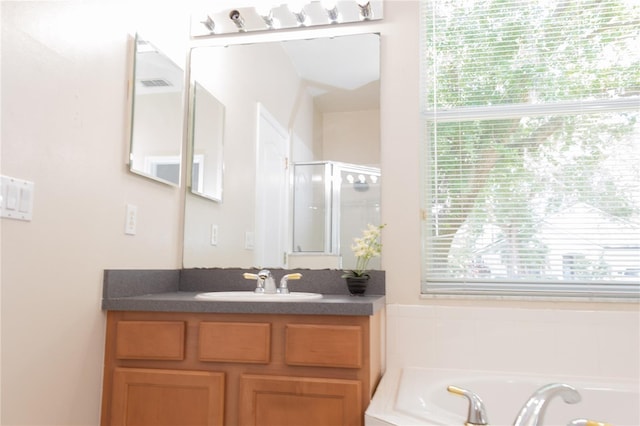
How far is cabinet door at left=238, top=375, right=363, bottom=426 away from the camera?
158 centimetres

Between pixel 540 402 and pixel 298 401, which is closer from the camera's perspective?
pixel 540 402

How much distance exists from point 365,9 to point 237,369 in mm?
1694

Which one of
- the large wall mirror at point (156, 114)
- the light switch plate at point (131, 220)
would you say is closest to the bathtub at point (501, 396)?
the light switch plate at point (131, 220)

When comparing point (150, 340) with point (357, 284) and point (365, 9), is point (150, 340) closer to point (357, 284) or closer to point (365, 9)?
point (357, 284)

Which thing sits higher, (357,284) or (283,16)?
(283,16)

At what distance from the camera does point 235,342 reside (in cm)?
169

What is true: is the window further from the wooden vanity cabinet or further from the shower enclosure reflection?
the wooden vanity cabinet

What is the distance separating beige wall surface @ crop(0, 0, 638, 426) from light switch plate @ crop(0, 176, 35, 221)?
0.07 feet

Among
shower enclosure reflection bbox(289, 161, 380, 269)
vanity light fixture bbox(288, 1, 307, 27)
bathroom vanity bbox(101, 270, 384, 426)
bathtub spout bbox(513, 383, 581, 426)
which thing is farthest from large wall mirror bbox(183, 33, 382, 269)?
bathtub spout bbox(513, 383, 581, 426)

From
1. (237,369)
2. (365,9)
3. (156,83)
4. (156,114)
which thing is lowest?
(237,369)

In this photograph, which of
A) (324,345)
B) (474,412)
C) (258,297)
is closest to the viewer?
(474,412)

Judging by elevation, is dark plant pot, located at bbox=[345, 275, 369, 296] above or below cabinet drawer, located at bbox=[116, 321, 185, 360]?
above

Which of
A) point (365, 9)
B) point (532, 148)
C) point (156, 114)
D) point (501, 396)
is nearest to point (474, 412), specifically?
point (501, 396)

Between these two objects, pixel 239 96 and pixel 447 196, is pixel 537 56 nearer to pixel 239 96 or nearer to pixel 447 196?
pixel 447 196
